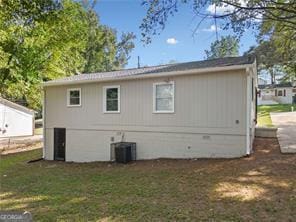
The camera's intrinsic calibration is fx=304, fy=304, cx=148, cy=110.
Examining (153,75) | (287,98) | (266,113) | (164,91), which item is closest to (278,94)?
(287,98)

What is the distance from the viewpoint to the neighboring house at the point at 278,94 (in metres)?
47.6

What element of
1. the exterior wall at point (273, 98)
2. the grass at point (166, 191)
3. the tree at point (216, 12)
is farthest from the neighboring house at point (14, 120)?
the exterior wall at point (273, 98)

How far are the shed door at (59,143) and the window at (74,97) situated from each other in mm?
1583

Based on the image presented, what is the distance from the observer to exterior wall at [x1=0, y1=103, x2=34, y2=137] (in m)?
25.2

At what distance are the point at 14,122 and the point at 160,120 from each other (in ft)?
59.8

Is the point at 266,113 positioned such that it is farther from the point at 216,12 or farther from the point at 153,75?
the point at 216,12

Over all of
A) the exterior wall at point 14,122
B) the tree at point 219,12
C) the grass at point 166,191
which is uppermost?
the tree at point 219,12

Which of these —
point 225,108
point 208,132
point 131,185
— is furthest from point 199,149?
point 131,185

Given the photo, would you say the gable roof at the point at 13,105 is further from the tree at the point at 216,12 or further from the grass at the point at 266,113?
the tree at the point at 216,12

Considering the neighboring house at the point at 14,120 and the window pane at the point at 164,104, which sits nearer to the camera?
the window pane at the point at 164,104

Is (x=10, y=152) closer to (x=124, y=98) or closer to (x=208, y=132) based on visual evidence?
(x=124, y=98)

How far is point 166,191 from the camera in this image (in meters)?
7.60

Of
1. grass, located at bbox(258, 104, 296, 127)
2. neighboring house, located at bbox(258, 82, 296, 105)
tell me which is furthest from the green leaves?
neighboring house, located at bbox(258, 82, 296, 105)

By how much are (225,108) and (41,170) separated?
797cm
